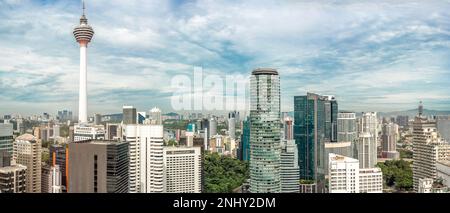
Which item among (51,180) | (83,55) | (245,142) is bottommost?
(51,180)

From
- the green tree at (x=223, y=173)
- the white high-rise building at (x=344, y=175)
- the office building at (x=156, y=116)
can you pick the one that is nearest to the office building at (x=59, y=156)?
the office building at (x=156, y=116)

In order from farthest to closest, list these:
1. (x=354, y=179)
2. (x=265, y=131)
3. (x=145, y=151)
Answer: (x=265, y=131) → (x=145, y=151) → (x=354, y=179)

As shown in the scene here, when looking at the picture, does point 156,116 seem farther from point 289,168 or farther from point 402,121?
point 402,121

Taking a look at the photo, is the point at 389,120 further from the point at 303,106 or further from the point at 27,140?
the point at 27,140

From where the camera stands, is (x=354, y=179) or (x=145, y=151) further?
(x=145, y=151)

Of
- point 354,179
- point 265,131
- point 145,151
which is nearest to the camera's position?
point 354,179

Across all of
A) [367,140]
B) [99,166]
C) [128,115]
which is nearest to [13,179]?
[99,166]

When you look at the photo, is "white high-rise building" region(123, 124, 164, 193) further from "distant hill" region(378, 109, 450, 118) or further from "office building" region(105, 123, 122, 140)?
"distant hill" region(378, 109, 450, 118)
